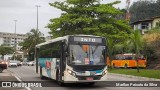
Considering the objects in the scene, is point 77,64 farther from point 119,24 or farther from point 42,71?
point 119,24

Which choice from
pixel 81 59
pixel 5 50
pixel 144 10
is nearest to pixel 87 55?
pixel 81 59

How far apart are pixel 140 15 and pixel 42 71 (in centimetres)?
9587

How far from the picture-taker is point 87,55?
18.7m

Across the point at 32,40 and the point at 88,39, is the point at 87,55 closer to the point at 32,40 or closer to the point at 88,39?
the point at 88,39

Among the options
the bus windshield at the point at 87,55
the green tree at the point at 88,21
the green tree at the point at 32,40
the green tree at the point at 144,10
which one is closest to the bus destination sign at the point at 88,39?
the bus windshield at the point at 87,55

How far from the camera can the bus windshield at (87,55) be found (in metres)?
18.6

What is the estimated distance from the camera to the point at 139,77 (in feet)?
97.1

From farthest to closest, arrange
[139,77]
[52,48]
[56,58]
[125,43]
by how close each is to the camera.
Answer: [125,43], [139,77], [52,48], [56,58]

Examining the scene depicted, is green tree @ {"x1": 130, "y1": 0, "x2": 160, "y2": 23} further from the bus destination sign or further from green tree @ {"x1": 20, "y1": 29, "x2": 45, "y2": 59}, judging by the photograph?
the bus destination sign

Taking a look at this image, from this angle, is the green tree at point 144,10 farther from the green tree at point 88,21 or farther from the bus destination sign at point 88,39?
the bus destination sign at point 88,39

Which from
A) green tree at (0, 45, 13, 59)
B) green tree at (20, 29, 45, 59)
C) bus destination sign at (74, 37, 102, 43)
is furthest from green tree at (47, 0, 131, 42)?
green tree at (0, 45, 13, 59)

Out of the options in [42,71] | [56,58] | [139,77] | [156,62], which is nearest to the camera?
[56,58]

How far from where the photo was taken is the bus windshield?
61.0 ft

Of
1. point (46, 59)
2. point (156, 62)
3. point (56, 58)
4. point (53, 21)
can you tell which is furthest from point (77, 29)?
point (56, 58)
